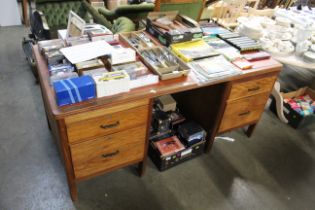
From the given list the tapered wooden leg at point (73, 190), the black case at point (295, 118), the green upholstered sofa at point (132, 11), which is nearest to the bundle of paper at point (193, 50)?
the tapered wooden leg at point (73, 190)

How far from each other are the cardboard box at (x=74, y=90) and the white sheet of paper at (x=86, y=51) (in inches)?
7.9

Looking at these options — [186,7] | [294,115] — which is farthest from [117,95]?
[294,115]

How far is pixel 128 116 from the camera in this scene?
49.9 inches

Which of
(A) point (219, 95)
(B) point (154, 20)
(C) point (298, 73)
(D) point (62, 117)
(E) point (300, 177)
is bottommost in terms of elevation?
(E) point (300, 177)

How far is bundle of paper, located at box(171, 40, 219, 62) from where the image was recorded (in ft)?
4.92

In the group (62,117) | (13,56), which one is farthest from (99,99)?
(13,56)

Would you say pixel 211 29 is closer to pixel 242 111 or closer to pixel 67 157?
pixel 242 111

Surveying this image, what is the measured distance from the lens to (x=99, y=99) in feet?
3.72

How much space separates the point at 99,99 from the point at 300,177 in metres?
1.61

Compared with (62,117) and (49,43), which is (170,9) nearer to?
(49,43)

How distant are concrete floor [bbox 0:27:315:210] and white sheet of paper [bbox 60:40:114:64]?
2.75 ft

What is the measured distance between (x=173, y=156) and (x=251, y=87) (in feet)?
2.29

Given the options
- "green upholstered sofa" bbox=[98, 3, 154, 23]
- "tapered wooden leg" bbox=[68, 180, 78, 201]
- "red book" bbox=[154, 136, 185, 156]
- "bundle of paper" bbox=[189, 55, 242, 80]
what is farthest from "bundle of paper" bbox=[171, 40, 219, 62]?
"green upholstered sofa" bbox=[98, 3, 154, 23]

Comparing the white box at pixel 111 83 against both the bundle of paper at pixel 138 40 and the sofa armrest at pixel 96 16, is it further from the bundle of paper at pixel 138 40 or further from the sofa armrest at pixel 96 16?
the sofa armrest at pixel 96 16
